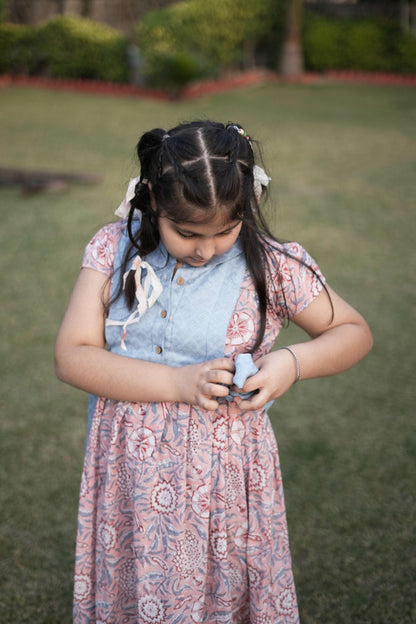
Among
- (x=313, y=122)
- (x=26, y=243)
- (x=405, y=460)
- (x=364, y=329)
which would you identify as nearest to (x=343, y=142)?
(x=313, y=122)

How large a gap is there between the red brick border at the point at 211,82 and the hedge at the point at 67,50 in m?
0.29

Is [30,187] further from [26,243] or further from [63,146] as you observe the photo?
[63,146]

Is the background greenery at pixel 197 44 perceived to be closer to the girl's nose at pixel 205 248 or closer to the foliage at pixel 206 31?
the foliage at pixel 206 31

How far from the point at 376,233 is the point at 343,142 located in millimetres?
3324

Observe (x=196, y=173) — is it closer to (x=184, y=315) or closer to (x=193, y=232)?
(x=193, y=232)

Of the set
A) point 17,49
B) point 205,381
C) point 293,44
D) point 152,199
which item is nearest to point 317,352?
point 205,381

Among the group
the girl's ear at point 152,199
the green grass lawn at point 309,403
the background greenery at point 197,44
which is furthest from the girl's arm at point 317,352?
the background greenery at point 197,44

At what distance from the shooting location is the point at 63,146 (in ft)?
24.1

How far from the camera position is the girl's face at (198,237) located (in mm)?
1178

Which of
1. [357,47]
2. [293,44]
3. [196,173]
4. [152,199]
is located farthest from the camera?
[357,47]

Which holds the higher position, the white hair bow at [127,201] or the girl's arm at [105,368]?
the white hair bow at [127,201]

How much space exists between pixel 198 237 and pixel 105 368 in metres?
0.34

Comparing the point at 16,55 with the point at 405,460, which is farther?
the point at 16,55

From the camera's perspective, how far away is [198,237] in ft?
3.97
